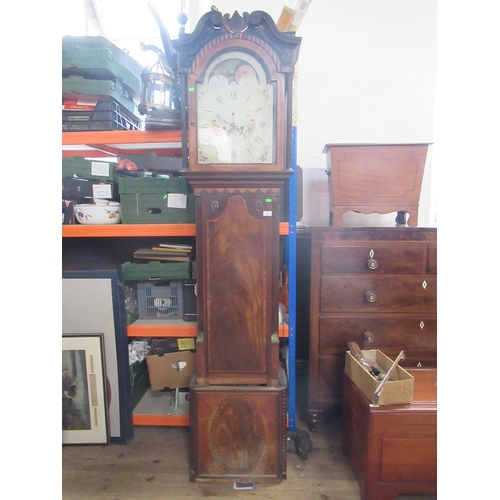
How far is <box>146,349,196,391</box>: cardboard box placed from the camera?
1.49 m

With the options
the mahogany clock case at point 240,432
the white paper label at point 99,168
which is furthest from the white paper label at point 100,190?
the mahogany clock case at point 240,432

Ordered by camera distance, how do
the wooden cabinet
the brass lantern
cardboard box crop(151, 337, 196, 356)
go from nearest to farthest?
the wooden cabinet → the brass lantern → cardboard box crop(151, 337, 196, 356)

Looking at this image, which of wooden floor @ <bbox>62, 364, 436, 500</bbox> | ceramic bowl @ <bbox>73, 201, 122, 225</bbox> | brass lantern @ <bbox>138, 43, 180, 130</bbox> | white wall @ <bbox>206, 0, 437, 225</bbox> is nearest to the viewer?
wooden floor @ <bbox>62, 364, 436, 500</bbox>

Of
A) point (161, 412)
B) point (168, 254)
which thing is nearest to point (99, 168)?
point (168, 254)

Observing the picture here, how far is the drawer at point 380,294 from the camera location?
139cm

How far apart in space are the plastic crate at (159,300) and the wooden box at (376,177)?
801mm

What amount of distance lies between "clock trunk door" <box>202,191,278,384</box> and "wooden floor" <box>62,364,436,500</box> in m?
0.40

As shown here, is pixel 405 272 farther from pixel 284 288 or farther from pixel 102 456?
pixel 102 456

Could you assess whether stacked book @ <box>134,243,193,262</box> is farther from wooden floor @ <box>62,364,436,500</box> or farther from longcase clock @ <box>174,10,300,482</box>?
wooden floor @ <box>62,364,436,500</box>

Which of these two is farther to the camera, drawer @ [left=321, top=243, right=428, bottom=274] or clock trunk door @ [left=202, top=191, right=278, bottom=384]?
drawer @ [left=321, top=243, right=428, bottom=274]

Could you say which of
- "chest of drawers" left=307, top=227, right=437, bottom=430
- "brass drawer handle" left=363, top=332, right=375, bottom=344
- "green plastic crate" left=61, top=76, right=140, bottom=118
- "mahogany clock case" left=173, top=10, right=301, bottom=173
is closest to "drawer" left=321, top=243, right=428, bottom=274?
"chest of drawers" left=307, top=227, right=437, bottom=430

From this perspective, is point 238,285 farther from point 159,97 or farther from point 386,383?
point 159,97

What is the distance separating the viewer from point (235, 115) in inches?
44.1

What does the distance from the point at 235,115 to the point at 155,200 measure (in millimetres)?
514
